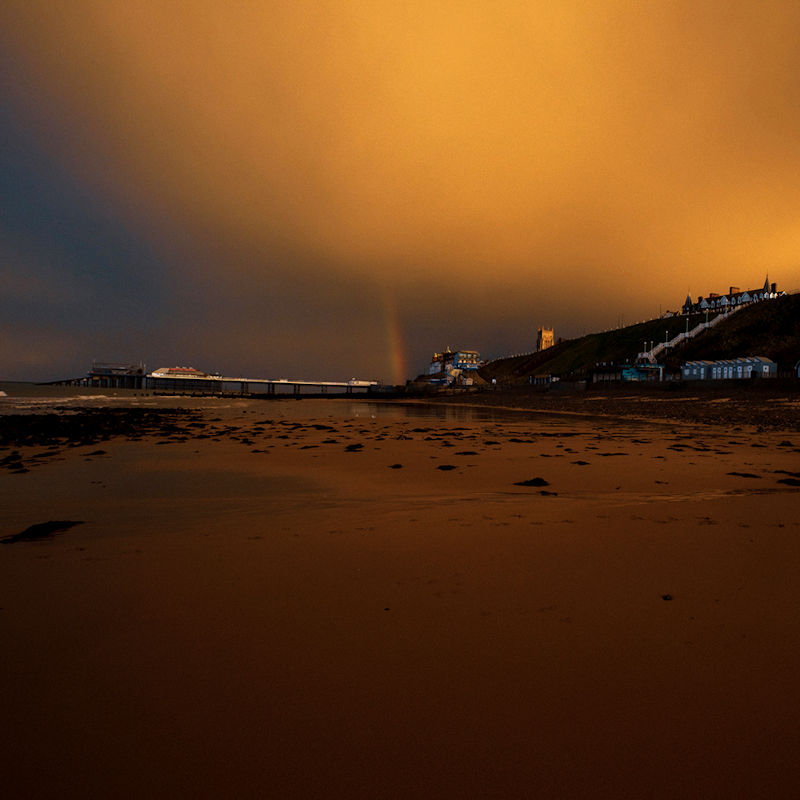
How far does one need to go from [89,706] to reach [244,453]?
8.51m

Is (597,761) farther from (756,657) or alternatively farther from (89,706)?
(89,706)

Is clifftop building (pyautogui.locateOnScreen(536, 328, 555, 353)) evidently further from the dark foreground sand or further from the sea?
the dark foreground sand

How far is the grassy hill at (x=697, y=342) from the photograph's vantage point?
262ft

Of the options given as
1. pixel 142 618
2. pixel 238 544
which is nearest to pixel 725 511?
pixel 238 544

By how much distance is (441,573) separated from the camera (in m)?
3.43

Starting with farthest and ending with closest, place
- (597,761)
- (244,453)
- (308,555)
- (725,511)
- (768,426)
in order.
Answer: (768,426) → (244,453) → (725,511) → (308,555) → (597,761)

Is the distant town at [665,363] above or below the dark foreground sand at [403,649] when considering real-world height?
above

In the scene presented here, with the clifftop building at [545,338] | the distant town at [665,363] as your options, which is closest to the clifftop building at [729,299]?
the distant town at [665,363]

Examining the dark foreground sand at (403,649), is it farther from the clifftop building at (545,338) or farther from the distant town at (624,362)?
the clifftop building at (545,338)

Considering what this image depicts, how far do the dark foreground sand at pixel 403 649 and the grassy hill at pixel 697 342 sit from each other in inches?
3151

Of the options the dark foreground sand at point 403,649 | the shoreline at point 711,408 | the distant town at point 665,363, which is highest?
the distant town at point 665,363

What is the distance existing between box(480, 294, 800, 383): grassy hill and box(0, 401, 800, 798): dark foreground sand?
80.0 meters

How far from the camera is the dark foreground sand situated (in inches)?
63.9

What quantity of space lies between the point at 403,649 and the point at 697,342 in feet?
376
